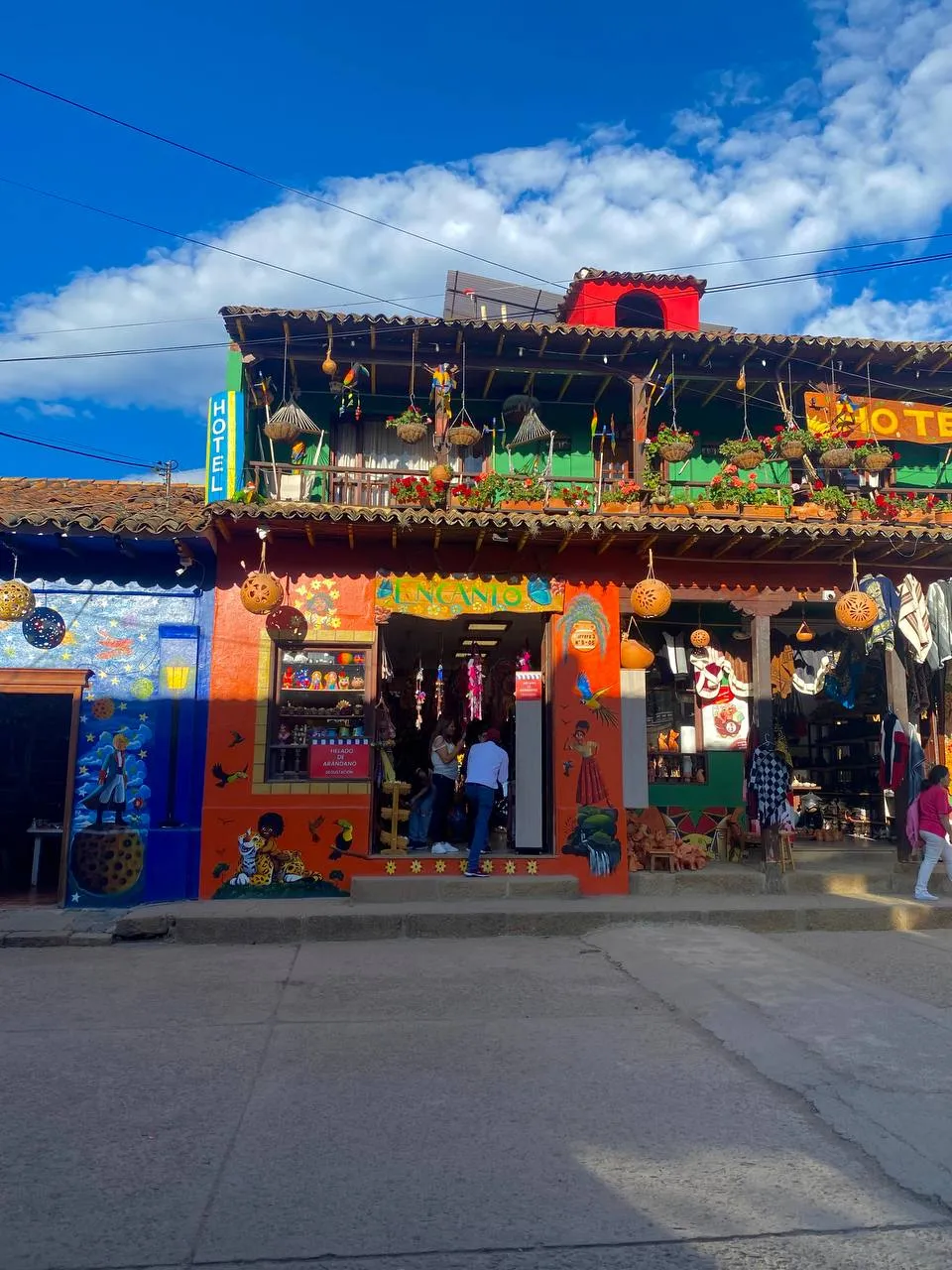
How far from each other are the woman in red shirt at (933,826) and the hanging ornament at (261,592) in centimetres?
797

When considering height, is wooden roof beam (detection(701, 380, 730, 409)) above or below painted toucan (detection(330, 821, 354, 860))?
above

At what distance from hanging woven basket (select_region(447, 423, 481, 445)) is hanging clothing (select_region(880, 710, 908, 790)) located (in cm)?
646

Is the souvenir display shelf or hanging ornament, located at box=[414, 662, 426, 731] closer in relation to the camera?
the souvenir display shelf

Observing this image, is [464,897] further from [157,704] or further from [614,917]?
[157,704]

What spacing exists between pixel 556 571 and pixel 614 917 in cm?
A: 428

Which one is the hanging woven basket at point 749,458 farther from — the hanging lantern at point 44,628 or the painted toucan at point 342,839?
the hanging lantern at point 44,628

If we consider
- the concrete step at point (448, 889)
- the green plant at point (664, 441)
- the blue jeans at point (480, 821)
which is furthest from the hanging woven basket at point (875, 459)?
the concrete step at point (448, 889)

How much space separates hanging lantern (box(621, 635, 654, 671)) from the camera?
11.6 m

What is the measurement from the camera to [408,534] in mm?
11281

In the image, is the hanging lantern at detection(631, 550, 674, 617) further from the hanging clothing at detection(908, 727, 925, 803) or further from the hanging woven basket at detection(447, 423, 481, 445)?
the hanging clothing at detection(908, 727, 925, 803)

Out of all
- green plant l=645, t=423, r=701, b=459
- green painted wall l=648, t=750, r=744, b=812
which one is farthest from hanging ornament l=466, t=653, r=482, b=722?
green plant l=645, t=423, r=701, b=459

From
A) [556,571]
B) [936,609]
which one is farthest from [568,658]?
[936,609]

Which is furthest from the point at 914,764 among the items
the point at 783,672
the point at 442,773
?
the point at 442,773

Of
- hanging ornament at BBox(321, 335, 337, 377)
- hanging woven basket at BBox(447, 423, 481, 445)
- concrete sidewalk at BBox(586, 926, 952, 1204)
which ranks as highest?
hanging ornament at BBox(321, 335, 337, 377)
